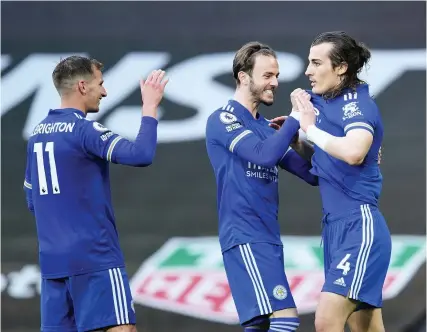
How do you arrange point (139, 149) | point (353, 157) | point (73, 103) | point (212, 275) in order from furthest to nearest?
point (212, 275), point (73, 103), point (139, 149), point (353, 157)

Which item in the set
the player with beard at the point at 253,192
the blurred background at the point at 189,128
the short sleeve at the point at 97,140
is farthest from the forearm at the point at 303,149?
the blurred background at the point at 189,128

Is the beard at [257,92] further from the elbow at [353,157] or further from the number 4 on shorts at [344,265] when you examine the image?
the number 4 on shorts at [344,265]

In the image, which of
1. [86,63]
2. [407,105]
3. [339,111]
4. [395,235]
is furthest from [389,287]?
[86,63]

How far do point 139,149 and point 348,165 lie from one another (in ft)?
3.14

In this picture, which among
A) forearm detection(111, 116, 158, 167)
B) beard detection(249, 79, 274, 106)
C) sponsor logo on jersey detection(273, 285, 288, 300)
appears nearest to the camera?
forearm detection(111, 116, 158, 167)

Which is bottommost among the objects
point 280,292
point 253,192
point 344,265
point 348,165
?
point 280,292

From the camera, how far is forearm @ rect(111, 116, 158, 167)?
438 centimetres

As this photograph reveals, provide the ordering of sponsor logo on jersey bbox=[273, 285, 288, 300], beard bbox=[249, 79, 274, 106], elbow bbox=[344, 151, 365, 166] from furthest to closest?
1. beard bbox=[249, 79, 274, 106]
2. sponsor logo on jersey bbox=[273, 285, 288, 300]
3. elbow bbox=[344, 151, 365, 166]

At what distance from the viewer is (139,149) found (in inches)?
173

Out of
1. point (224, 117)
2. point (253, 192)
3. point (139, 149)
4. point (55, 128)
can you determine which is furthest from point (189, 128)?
point (139, 149)

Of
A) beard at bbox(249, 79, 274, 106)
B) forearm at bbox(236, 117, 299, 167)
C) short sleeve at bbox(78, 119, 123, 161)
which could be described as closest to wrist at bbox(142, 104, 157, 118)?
short sleeve at bbox(78, 119, 123, 161)

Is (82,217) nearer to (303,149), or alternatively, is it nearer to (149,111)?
(149,111)

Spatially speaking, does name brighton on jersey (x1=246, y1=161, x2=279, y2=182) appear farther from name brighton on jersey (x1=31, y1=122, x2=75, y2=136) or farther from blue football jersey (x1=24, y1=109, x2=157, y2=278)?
name brighton on jersey (x1=31, y1=122, x2=75, y2=136)

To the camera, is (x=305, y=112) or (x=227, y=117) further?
(x=227, y=117)
